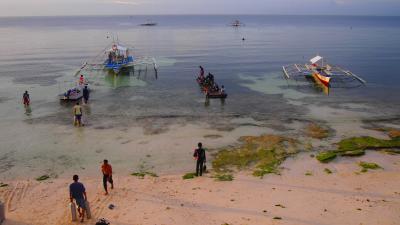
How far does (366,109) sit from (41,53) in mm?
61916

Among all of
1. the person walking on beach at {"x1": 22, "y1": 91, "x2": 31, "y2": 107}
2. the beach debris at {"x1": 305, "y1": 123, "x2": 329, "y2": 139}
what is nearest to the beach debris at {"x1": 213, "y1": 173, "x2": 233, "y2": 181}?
the beach debris at {"x1": 305, "y1": 123, "x2": 329, "y2": 139}

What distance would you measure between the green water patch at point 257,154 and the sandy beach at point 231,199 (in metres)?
0.94

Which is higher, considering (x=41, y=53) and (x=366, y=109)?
(x=41, y=53)

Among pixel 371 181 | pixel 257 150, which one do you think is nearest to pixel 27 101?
pixel 257 150

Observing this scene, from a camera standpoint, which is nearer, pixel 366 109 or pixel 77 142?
pixel 77 142

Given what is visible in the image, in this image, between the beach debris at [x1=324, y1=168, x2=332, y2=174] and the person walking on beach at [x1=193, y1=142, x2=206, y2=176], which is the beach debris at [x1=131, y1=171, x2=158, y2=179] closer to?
the person walking on beach at [x1=193, y1=142, x2=206, y2=176]

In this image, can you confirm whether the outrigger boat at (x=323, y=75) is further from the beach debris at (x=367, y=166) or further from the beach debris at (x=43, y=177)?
the beach debris at (x=43, y=177)

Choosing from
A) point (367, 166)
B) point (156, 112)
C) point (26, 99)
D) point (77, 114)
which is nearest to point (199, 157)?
point (367, 166)

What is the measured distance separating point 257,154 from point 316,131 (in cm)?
638

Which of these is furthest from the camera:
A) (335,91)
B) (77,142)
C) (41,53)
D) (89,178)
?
(41,53)

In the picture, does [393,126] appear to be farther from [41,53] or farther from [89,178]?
[41,53]

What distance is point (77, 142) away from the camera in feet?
76.3

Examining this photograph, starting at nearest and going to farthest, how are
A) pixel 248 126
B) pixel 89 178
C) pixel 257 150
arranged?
pixel 89 178 < pixel 257 150 < pixel 248 126

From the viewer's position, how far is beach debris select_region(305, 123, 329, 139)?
2449cm
